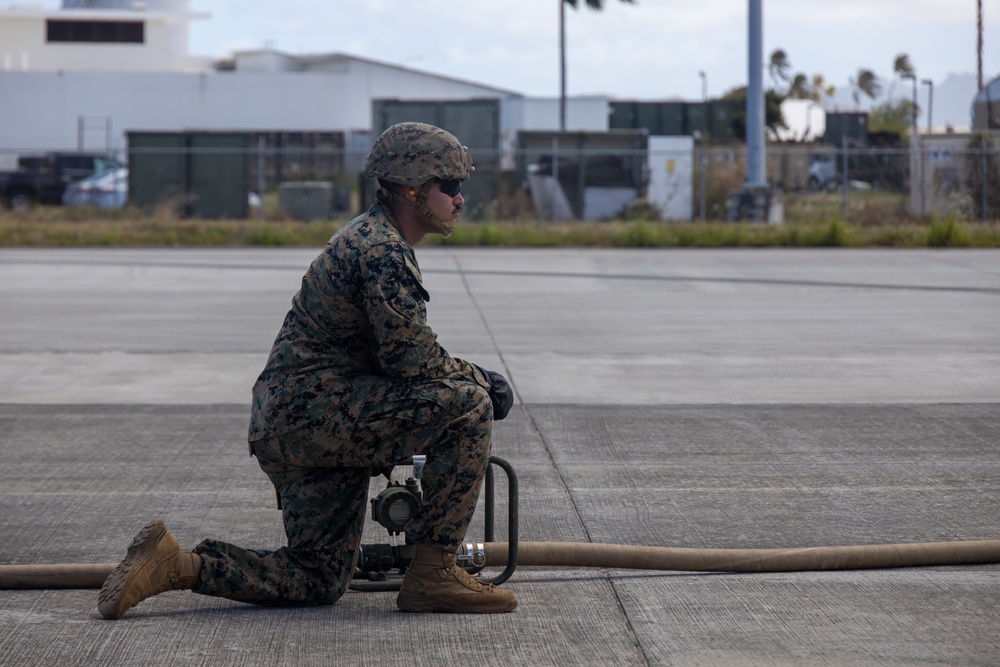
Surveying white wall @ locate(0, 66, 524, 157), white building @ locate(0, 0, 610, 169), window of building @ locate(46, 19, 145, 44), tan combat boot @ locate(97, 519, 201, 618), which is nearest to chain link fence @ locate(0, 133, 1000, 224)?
white building @ locate(0, 0, 610, 169)

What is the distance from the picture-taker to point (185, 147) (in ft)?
95.3

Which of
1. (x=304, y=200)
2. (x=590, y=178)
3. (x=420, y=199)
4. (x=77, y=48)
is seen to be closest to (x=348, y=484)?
(x=420, y=199)

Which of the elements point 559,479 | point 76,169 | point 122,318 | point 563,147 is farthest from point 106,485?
point 76,169

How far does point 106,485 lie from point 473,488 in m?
2.68

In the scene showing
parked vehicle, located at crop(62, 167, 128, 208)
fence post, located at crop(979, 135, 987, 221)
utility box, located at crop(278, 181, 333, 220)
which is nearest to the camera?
fence post, located at crop(979, 135, 987, 221)

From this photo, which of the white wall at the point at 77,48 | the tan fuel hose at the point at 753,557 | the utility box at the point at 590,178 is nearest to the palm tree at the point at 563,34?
the utility box at the point at 590,178

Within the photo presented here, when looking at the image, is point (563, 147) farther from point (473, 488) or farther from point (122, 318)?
point (473, 488)

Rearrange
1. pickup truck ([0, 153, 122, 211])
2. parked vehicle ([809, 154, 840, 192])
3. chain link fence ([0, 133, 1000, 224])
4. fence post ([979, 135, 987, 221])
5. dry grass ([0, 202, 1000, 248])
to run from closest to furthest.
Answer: dry grass ([0, 202, 1000, 248]) → fence post ([979, 135, 987, 221]) → chain link fence ([0, 133, 1000, 224]) → pickup truck ([0, 153, 122, 211]) → parked vehicle ([809, 154, 840, 192])

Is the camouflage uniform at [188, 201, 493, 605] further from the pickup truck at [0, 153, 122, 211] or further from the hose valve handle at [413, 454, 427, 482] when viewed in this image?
the pickup truck at [0, 153, 122, 211]

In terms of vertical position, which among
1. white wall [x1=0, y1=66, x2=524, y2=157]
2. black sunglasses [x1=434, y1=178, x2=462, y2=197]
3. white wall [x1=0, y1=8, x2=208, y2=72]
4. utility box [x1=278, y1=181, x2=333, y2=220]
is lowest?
black sunglasses [x1=434, y1=178, x2=462, y2=197]

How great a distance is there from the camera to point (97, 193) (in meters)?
32.0

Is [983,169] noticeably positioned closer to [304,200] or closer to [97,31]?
[304,200]

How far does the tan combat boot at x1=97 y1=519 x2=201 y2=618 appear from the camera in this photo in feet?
12.6

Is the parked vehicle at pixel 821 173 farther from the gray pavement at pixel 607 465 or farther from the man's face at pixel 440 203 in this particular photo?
the man's face at pixel 440 203
